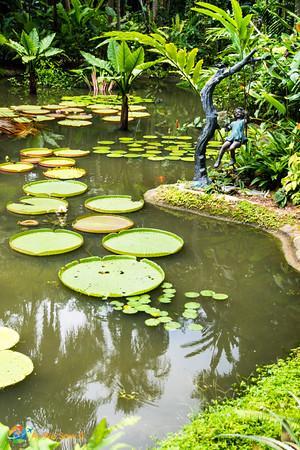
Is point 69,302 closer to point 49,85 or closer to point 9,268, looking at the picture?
point 9,268

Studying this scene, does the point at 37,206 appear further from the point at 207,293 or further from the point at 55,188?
the point at 207,293

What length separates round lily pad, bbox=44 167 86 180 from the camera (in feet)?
19.6

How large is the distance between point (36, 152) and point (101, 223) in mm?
2628

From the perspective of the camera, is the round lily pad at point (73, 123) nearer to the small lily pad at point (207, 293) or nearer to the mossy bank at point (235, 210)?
the mossy bank at point (235, 210)

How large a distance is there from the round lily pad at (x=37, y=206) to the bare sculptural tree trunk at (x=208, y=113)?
1446mm

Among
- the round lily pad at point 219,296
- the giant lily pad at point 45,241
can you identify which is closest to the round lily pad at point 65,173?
the giant lily pad at point 45,241

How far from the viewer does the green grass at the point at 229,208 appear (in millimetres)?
4949

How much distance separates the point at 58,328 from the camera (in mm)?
3277

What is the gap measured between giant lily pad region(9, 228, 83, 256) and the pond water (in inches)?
2.5

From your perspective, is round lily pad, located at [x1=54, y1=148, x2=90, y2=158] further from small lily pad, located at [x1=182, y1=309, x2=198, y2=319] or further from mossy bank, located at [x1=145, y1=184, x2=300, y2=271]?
small lily pad, located at [x1=182, y1=309, x2=198, y2=319]

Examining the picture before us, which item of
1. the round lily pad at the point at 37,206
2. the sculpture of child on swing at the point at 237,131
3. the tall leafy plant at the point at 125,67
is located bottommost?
the round lily pad at the point at 37,206

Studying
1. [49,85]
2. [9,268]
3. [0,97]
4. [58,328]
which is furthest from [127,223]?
[49,85]

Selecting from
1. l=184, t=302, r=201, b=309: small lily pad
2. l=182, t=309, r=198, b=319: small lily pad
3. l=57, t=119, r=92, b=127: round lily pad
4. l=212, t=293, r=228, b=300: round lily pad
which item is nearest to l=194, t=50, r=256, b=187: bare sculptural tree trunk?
l=212, t=293, r=228, b=300: round lily pad

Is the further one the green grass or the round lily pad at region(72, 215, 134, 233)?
the green grass
